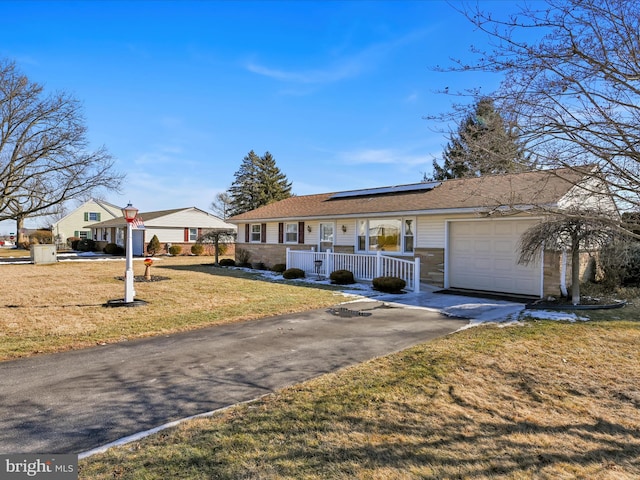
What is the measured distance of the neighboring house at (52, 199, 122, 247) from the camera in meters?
48.7

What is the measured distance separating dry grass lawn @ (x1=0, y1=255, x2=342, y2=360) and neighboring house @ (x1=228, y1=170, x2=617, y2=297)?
4045 mm

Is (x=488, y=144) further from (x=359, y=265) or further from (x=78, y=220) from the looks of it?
(x=78, y=220)

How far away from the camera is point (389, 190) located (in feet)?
57.2

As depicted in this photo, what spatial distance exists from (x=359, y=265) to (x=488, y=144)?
10506mm

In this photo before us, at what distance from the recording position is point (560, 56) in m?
3.54

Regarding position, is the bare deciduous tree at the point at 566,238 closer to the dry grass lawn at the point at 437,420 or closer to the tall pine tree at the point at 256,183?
the dry grass lawn at the point at 437,420

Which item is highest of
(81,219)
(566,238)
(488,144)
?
(81,219)

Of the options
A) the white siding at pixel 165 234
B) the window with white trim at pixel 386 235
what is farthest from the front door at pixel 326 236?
the white siding at pixel 165 234

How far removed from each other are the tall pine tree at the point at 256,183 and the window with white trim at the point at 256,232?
85.1ft

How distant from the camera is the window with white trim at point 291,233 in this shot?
18812 mm

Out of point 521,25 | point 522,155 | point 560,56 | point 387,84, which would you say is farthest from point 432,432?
point 387,84

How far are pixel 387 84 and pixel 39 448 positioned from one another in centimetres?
942

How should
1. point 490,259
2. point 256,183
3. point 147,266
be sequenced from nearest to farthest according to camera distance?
point 490,259 → point 147,266 → point 256,183

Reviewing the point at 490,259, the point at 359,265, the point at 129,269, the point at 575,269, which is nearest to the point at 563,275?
the point at 575,269
